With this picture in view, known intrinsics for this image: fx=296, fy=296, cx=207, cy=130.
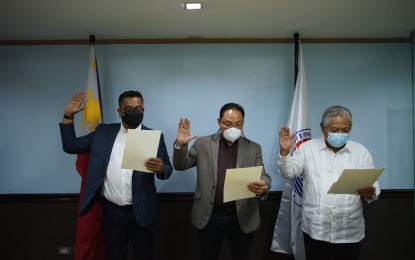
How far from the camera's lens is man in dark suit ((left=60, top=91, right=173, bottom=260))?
1941 mm

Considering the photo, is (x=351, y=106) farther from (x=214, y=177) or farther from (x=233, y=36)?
(x=214, y=177)

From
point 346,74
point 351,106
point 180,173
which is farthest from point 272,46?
point 180,173

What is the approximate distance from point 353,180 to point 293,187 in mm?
816

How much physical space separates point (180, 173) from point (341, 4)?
1827mm

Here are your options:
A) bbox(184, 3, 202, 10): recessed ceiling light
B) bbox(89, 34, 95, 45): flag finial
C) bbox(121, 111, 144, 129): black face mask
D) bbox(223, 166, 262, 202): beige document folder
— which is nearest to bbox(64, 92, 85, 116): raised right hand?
bbox(121, 111, 144, 129): black face mask

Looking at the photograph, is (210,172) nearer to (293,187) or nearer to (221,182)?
(221,182)

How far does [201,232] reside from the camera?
1935 millimetres

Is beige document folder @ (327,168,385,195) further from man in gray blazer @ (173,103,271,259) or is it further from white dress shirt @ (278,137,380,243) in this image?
man in gray blazer @ (173,103,271,259)

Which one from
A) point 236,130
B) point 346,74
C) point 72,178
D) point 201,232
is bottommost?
point 201,232

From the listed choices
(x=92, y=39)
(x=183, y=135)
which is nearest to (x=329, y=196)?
(x=183, y=135)

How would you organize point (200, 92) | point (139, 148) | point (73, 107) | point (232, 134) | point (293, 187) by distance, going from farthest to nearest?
point (200, 92) → point (293, 187) → point (73, 107) → point (232, 134) → point (139, 148)

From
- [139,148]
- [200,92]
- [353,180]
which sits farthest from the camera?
[200,92]

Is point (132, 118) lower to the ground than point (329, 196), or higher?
higher

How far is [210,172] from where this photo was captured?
1.91m
